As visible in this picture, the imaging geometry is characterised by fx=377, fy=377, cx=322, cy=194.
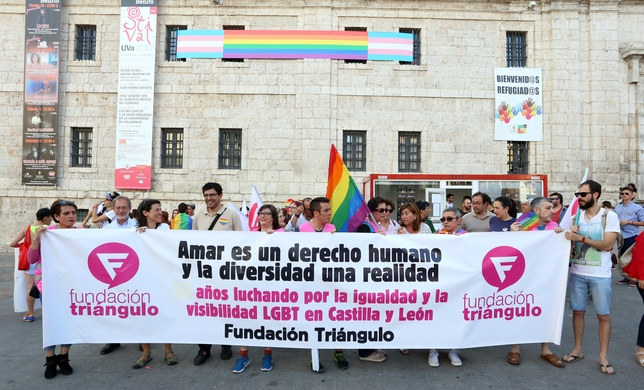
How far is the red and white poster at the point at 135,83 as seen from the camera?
47.2 ft

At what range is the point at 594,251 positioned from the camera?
4.49m

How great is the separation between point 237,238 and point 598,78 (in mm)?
16491

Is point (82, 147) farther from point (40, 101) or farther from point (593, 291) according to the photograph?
point (593, 291)

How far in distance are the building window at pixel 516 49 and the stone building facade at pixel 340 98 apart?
0.48 m

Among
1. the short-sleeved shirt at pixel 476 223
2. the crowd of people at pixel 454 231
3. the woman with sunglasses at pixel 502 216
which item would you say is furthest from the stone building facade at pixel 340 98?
the crowd of people at pixel 454 231

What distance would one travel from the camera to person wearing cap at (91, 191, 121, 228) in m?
7.46

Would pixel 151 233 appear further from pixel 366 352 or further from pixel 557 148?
pixel 557 148

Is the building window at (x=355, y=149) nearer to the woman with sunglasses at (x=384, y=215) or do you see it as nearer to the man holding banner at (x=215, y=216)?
the woman with sunglasses at (x=384, y=215)

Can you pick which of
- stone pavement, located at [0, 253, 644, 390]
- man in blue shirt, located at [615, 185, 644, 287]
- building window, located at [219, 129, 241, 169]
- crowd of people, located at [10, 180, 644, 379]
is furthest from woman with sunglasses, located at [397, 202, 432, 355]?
building window, located at [219, 129, 241, 169]

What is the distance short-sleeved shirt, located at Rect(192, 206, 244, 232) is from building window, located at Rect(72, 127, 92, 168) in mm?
12352

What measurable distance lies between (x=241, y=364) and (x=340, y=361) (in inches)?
45.9

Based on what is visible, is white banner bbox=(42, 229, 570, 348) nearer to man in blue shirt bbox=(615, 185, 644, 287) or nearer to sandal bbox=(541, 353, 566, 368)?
sandal bbox=(541, 353, 566, 368)

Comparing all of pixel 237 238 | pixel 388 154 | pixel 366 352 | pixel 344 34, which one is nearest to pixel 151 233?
pixel 237 238

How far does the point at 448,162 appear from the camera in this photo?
14.8 m
